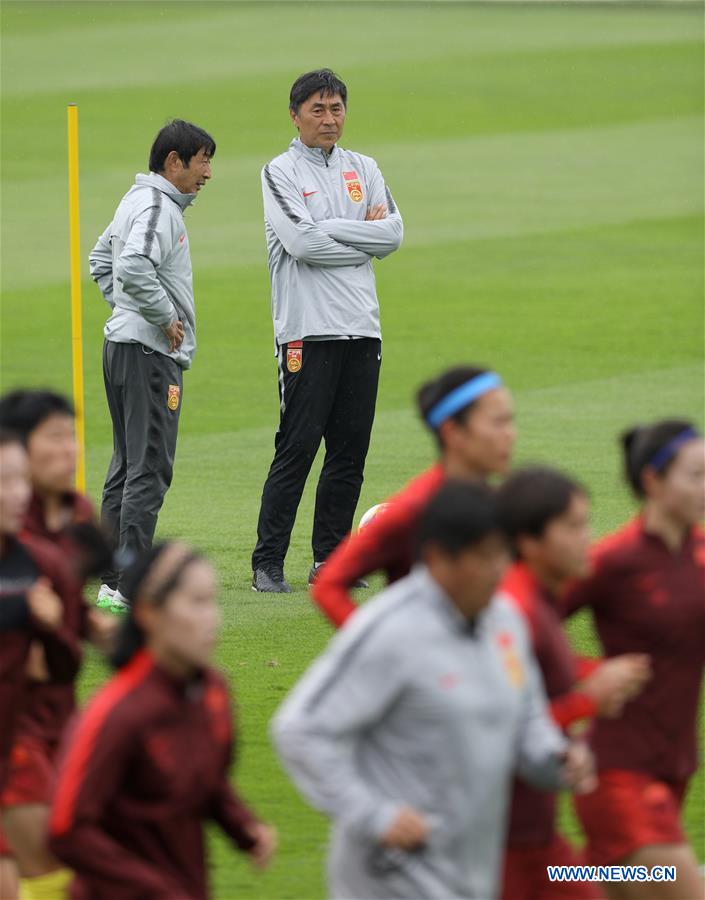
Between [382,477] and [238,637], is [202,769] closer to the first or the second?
[238,637]

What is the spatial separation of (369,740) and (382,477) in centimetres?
1025

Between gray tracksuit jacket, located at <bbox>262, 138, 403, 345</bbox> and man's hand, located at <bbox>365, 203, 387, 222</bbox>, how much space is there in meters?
0.03

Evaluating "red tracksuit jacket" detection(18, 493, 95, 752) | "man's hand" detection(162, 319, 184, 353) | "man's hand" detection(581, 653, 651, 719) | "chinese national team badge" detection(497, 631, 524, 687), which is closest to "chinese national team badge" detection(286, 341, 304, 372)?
"man's hand" detection(162, 319, 184, 353)

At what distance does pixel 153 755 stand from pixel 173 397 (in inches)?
241

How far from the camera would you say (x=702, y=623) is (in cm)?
570

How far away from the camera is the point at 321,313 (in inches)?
434

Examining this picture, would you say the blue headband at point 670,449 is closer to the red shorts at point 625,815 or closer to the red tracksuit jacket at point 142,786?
the red shorts at point 625,815

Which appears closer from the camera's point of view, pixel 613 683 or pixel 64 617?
pixel 613 683

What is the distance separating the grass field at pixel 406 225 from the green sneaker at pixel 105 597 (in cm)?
67

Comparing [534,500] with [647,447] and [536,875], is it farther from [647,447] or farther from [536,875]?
[536,875]

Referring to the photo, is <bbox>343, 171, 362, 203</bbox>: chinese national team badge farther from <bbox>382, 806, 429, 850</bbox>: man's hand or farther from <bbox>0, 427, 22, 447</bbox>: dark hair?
<bbox>382, 806, 429, 850</bbox>: man's hand

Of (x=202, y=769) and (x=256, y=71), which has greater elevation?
(x=256, y=71)

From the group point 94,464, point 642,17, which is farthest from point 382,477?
point 642,17

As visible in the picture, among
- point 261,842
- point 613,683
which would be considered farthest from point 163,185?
point 261,842
